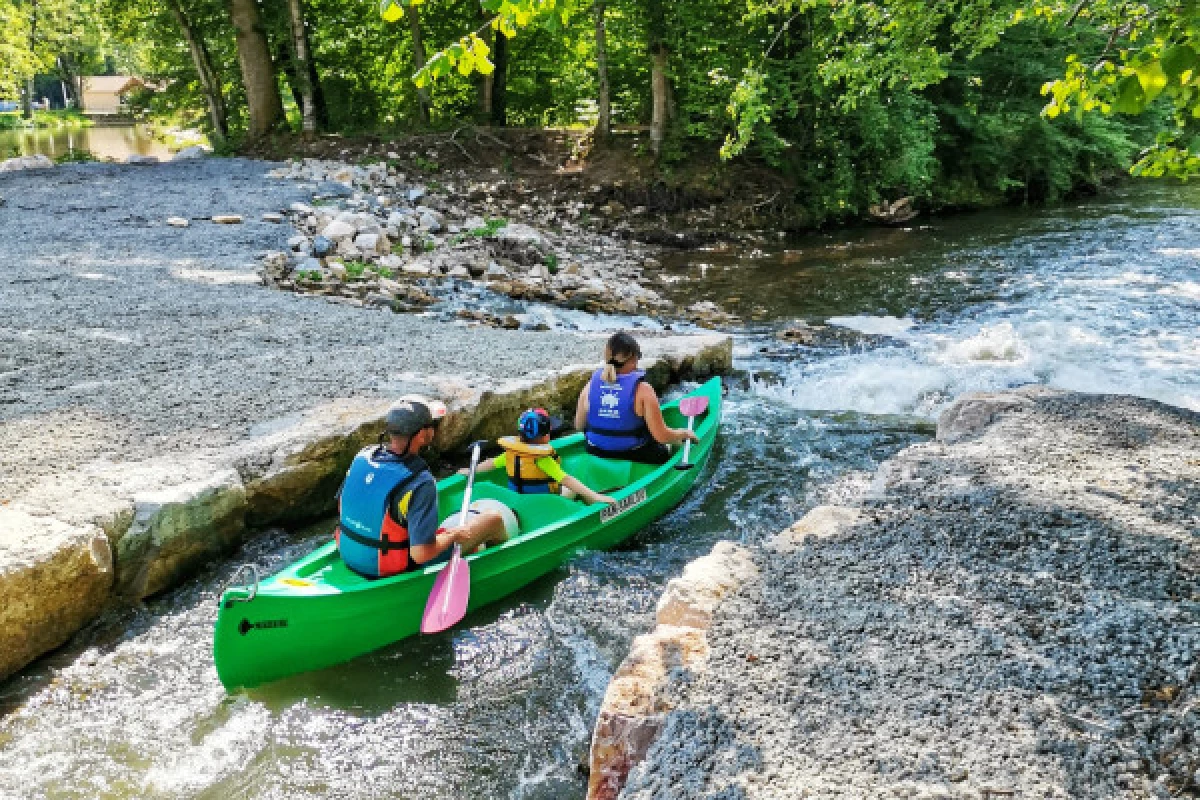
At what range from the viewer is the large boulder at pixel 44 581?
4.02 m

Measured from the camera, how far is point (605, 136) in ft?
58.0

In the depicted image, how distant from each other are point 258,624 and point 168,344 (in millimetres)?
4554

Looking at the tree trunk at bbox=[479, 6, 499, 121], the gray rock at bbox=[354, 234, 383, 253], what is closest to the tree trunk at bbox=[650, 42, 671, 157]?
the tree trunk at bbox=[479, 6, 499, 121]

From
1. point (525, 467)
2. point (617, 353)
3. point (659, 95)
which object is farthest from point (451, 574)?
point (659, 95)

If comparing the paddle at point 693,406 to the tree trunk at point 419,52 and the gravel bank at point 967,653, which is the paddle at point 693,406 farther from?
the tree trunk at point 419,52

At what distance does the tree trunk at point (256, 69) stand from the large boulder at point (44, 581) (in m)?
16.4

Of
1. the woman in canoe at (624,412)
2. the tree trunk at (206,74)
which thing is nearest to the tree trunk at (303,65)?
the tree trunk at (206,74)

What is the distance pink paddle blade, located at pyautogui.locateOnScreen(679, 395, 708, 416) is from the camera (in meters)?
7.09

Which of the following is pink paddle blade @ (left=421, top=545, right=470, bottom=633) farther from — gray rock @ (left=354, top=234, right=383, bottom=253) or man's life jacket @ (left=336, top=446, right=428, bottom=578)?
gray rock @ (left=354, top=234, right=383, bottom=253)

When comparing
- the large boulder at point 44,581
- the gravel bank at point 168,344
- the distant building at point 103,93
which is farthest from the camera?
the distant building at point 103,93

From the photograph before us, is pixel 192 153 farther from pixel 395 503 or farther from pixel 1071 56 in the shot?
pixel 1071 56

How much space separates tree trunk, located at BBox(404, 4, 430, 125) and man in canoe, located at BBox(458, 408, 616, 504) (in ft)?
41.9

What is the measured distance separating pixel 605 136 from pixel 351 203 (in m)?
6.21

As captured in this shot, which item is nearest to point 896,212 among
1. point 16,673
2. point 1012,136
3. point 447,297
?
point 1012,136
